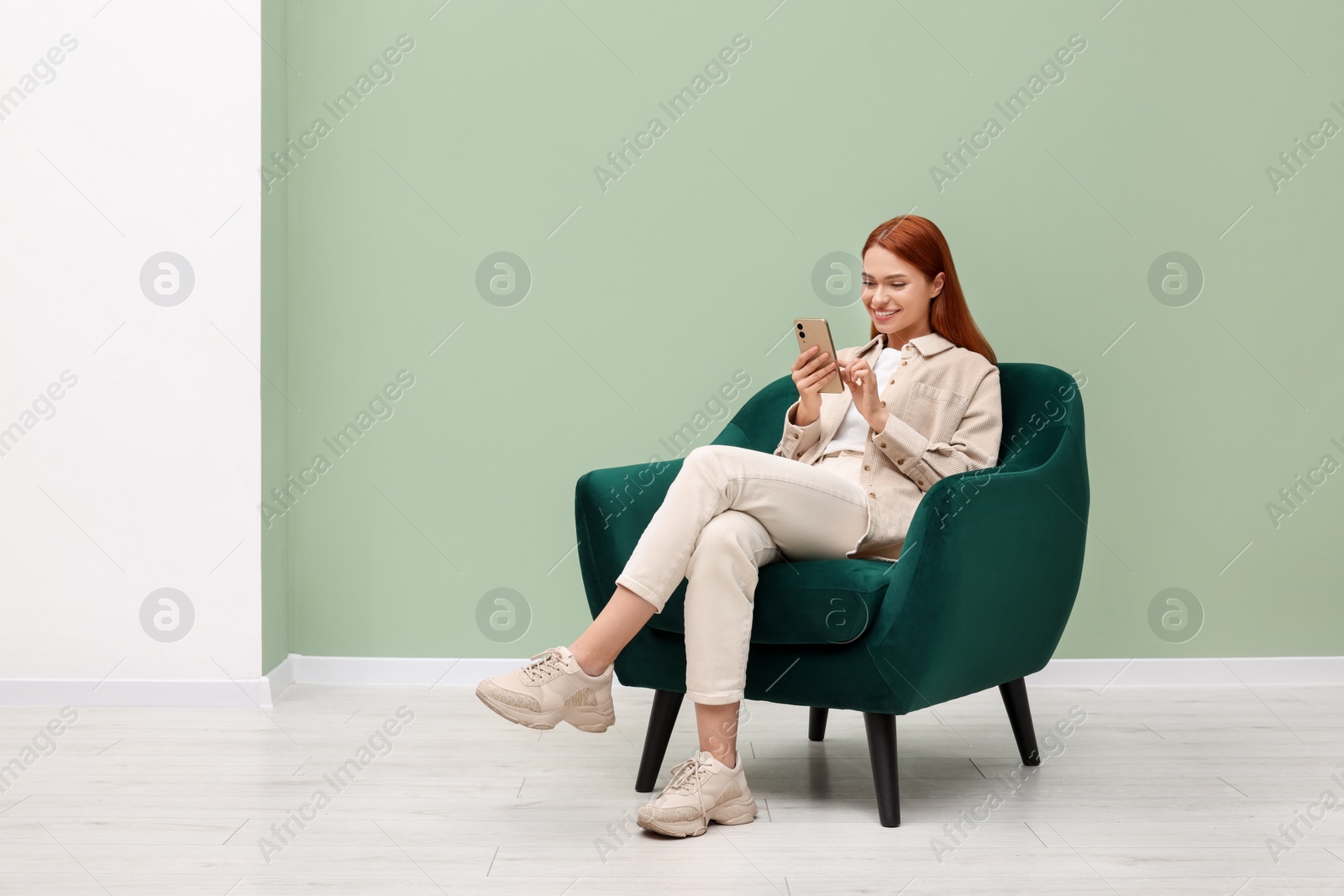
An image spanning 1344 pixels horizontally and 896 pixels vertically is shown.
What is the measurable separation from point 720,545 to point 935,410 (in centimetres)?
63

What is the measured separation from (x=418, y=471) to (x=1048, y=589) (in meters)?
1.68

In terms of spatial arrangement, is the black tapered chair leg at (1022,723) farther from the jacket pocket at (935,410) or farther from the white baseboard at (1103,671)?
the white baseboard at (1103,671)

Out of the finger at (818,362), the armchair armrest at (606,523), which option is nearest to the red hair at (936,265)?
the finger at (818,362)

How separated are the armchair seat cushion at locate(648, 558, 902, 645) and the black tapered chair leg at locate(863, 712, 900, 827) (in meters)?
0.17

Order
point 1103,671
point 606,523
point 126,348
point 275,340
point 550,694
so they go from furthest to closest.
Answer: point 1103,671
point 275,340
point 126,348
point 606,523
point 550,694

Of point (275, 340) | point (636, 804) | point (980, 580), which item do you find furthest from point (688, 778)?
point (275, 340)

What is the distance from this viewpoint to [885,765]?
6.48 ft

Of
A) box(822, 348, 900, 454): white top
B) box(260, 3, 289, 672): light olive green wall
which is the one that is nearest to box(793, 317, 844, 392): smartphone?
box(822, 348, 900, 454): white top

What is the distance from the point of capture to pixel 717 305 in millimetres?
3025

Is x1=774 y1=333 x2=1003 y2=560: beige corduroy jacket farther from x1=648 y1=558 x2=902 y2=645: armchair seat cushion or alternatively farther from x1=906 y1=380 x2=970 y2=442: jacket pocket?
x1=648 y1=558 x2=902 y2=645: armchair seat cushion

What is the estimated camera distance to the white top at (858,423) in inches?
93.8

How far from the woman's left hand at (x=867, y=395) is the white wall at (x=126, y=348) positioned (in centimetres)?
A: 156

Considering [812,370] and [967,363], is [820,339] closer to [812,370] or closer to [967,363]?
[812,370]

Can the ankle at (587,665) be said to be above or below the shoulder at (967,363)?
above
